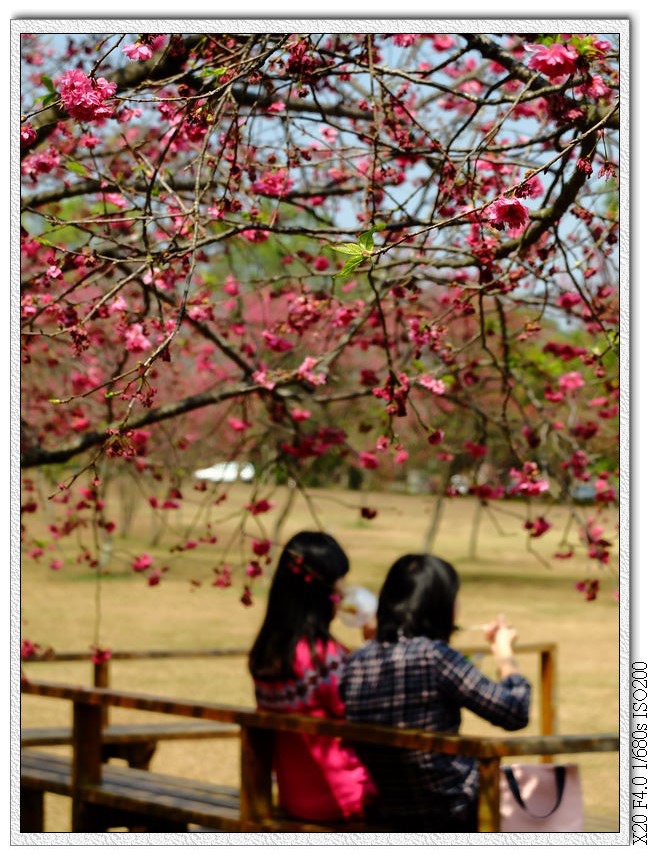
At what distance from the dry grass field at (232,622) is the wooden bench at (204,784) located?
1.74 ft

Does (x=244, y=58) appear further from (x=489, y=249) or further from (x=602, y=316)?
(x=602, y=316)

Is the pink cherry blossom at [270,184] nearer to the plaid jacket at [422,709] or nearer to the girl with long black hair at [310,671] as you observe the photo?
the girl with long black hair at [310,671]

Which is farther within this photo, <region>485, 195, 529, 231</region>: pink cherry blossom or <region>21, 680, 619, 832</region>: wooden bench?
<region>21, 680, 619, 832</region>: wooden bench

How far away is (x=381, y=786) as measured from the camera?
322 centimetres

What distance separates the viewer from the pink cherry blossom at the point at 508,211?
196 cm

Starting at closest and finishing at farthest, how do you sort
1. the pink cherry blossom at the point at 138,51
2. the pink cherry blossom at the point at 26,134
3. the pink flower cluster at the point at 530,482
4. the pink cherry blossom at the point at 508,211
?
the pink cherry blossom at the point at 508,211
the pink cherry blossom at the point at 138,51
the pink cherry blossom at the point at 26,134
the pink flower cluster at the point at 530,482

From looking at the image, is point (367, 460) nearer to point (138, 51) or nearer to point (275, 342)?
point (275, 342)

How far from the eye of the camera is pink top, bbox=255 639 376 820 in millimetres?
3324

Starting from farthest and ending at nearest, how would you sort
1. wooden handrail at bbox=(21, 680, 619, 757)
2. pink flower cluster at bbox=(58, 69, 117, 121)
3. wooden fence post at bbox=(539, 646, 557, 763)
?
wooden fence post at bbox=(539, 646, 557, 763), wooden handrail at bbox=(21, 680, 619, 757), pink flower cluster at bbox=(58, 69, 117, 121)

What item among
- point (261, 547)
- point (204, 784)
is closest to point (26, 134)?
point (261, 547)

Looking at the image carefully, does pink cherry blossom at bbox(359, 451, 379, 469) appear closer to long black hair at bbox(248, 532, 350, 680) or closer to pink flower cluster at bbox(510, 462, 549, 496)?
pink flower cluster at bbox(510, 462, 549, 496)

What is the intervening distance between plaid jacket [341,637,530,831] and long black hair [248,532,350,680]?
19 centimetres

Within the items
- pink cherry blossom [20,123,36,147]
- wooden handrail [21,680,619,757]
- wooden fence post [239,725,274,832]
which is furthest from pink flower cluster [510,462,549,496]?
pink cherry blossom [20,123,36,147]

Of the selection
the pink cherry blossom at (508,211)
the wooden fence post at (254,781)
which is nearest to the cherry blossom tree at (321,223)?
the pink cherry blossom at (508,211)
